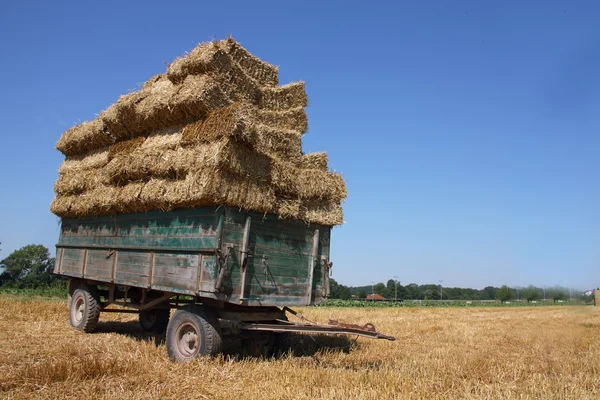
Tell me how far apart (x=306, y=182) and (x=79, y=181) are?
17.6 feet

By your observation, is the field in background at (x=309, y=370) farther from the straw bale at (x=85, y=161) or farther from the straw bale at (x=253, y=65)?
the straw bale at (x=253, y=65)

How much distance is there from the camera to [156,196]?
25.1ft

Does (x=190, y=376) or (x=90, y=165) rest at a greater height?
(x=90, y=165)

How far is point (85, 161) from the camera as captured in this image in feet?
35.3

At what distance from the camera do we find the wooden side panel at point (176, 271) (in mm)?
6984

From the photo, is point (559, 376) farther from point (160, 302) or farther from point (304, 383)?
point (160, 302)

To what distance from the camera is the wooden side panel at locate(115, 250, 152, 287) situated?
8000mm

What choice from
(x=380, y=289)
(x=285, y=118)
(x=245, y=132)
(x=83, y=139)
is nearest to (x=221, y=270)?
(x=245, y=132)

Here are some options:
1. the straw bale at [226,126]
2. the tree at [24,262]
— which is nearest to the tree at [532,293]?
the straw bale at [226,126]

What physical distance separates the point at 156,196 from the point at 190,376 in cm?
309

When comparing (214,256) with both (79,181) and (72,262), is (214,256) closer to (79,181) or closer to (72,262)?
(79,181)

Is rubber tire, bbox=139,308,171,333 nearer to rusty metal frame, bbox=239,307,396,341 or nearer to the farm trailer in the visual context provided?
the farm trailer

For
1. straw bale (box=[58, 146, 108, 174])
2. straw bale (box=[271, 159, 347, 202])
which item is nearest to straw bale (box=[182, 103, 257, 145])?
straw bale (box=[271, 159, 347, 202])

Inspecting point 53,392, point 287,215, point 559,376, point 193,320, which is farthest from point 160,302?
point 559,376
